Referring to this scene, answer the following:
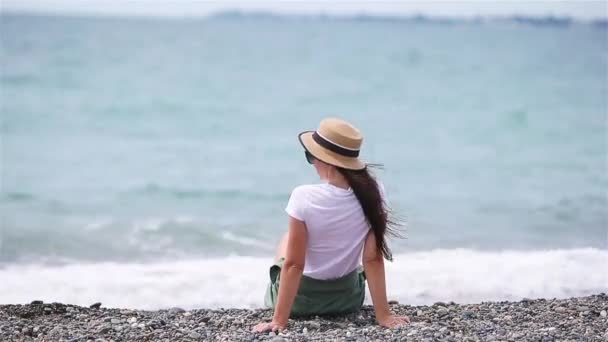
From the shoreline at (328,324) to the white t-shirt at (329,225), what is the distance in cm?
30

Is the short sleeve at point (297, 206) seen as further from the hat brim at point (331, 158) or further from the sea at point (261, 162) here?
the sea at point (261, 162)

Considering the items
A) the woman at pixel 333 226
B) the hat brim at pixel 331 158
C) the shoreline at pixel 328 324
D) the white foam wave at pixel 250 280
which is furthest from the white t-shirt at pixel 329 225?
the white foam wave at pixel 250 280

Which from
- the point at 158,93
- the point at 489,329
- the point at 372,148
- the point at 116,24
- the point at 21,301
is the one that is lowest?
the point at 489,329

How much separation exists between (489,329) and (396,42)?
35.2 m

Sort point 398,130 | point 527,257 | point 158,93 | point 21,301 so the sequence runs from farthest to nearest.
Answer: point 158,93 → point 398,130 → point 527,257 → point 21,301

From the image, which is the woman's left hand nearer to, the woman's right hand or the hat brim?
the woman's right hand

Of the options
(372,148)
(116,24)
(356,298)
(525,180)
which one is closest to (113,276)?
(356,298)

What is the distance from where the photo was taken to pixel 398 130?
60.8ft

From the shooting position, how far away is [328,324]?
4645 mm

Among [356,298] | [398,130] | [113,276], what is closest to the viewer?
[356,298]

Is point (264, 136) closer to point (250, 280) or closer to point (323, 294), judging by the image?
point (250, 280)

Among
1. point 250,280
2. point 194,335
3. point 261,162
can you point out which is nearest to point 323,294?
point 194,335

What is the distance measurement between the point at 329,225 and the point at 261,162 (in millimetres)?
9978

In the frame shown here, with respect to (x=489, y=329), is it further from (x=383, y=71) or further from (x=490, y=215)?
(x=383, y=71)
